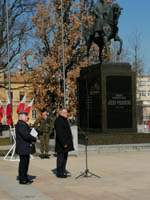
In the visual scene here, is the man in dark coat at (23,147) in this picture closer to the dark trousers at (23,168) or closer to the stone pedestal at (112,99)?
the dark trousers at (23,168)

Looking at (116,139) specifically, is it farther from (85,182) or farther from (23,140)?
(23,140)

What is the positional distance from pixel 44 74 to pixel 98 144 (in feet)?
62.8

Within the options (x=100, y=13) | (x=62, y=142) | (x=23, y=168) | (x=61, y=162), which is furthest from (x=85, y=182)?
(x=100, y=13)

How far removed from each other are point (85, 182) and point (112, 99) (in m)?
8.53

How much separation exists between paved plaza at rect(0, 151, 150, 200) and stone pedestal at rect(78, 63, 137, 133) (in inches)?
144

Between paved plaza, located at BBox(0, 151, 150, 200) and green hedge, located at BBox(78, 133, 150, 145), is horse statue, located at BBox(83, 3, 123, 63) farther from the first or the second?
paved plaza, located at BBox(0, 151, 150, 200)

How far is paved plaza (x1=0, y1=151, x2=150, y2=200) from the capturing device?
7.61 metres

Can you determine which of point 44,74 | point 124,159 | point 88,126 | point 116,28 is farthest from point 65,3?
point 124,159

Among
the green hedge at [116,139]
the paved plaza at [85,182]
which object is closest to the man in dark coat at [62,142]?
the paved plaza at [85,182]

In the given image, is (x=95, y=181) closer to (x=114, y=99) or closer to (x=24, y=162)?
(x=24, y=162)

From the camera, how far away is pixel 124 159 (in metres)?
13.8

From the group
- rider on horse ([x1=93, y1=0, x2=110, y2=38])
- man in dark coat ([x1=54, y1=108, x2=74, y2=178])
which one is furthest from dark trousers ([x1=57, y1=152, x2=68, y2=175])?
rider on horse ([x1=93, y1=0, x2=110, y2=38])

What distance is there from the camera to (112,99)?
17.3 m

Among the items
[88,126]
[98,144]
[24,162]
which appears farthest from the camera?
Result: [88,126]
